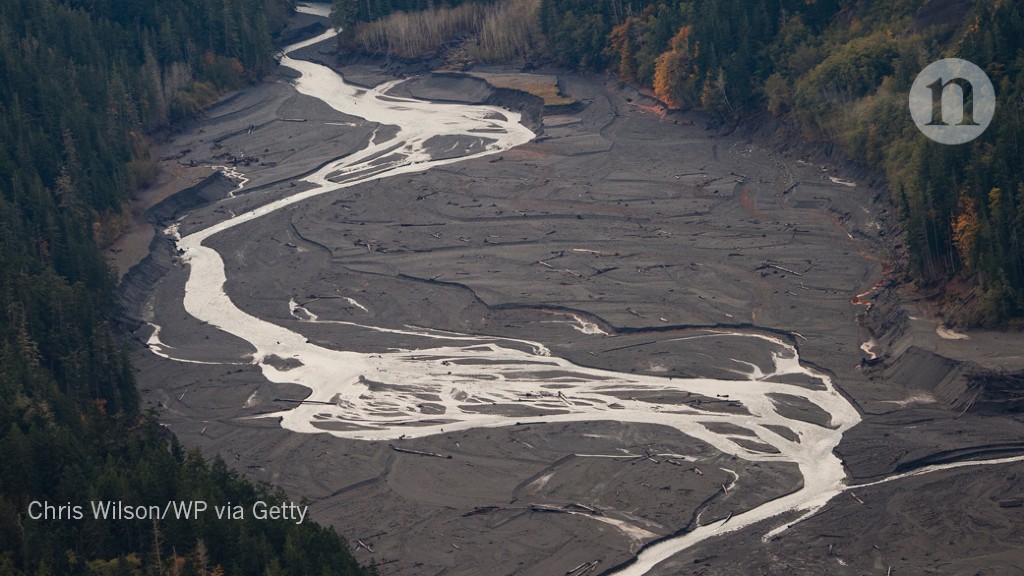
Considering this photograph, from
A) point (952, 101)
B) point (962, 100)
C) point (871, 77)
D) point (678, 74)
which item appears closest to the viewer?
point (962, 100)

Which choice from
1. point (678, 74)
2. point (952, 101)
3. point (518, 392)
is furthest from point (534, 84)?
point (518, 392)

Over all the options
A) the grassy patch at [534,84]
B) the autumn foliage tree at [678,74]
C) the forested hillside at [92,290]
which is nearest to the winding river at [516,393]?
the forested hillside at [92,290]

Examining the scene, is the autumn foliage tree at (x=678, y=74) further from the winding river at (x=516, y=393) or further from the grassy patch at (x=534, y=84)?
the winding river at (x=516, y=393)

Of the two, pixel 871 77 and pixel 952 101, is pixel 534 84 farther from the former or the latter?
pixel 952 101

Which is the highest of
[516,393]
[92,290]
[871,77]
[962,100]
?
[962,100]

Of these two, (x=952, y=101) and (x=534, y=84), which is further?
(x=534, y=84)

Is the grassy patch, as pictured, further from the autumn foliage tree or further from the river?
the river
